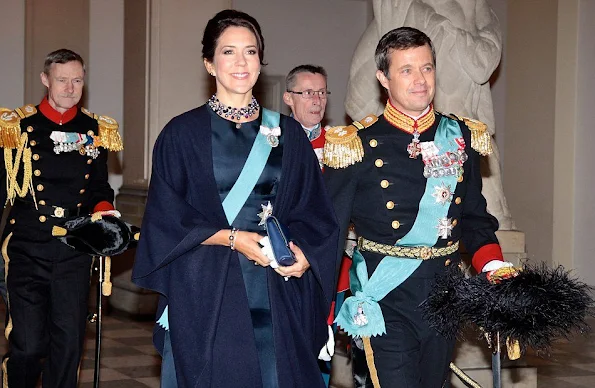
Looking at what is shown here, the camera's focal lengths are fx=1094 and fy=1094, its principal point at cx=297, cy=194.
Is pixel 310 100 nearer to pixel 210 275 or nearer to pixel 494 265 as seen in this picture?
pixel 494 265

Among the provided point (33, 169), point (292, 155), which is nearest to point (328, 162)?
point (292, 155)

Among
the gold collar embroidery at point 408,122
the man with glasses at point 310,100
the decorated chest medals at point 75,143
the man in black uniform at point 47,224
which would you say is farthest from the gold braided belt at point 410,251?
the decorated chest medals at point 75,143

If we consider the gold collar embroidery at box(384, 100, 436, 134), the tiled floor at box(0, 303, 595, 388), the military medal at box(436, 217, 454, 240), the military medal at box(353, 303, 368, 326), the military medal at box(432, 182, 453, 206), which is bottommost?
the tiled floor at box(0, 303, 595, 388)

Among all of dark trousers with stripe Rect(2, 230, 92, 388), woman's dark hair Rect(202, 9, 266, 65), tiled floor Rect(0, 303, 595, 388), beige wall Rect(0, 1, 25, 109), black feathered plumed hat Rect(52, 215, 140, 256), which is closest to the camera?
woman's dark hair Rect(202, 9, 266, 65)

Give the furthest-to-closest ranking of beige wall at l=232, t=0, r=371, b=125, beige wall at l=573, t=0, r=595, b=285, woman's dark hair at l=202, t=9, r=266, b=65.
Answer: beige wall at l=232, t=0, r=371, b=125, beige wall at l=573, t=0, r=595, b=285, woman's dark hair at l=202, t=9, r=266, b=65

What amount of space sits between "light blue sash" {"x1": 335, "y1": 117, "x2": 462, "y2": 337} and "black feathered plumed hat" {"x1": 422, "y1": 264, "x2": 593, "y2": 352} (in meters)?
0.33

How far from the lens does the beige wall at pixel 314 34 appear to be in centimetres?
1278

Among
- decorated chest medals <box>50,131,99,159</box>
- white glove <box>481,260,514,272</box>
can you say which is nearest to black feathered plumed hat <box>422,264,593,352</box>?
white glove <box>481,260,514,272</box>

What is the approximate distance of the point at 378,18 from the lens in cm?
643

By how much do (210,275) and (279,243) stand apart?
0.87 ft

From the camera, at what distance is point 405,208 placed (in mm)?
3758

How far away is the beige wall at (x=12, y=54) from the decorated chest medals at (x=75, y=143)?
5.76 m

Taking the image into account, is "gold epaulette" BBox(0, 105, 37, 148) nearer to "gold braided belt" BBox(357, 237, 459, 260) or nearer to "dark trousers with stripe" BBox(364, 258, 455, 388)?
"gold braided belt" BBox(357, 237, 459, 260)

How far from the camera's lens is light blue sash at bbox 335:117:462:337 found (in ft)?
12.1
